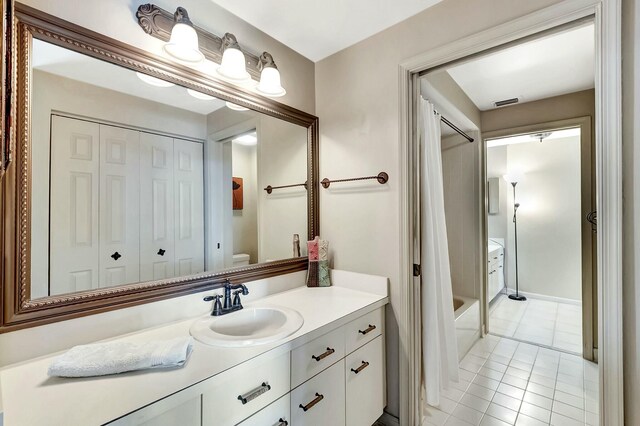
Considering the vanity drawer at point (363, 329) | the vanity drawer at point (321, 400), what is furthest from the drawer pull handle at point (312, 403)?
the vanity drawer at point (363, 329)

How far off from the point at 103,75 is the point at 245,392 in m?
1.34

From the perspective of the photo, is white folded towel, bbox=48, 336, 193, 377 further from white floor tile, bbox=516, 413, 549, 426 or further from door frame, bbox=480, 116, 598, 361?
door frame, bbox=480, 116, 598, 361

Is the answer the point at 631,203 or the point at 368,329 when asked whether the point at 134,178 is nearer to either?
the point at 368,329

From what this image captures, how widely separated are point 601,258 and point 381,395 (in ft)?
4.12

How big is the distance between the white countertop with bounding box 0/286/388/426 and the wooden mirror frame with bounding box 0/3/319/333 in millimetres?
153

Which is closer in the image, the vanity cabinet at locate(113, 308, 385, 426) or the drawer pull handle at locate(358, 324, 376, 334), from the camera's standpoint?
the vanity cabinet at locate(113, 308, 385, 426)

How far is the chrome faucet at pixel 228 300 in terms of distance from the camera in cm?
131

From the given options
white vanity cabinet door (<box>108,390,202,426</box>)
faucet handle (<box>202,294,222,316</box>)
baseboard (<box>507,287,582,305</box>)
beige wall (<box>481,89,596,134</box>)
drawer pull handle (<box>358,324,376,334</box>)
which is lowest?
baseboard (<box>507,287,582,305</box>)

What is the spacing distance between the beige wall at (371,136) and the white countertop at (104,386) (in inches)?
28.0

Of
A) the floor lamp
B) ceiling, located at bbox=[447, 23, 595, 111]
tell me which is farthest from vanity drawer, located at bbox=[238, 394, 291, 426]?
the floor lamp

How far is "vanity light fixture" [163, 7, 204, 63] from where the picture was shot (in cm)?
119

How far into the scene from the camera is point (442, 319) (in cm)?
187

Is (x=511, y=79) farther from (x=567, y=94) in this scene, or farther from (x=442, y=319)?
(x=442, y=319)

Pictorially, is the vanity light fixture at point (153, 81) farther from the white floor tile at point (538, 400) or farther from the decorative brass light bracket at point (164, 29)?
the white floor tile at point (538, 400)
